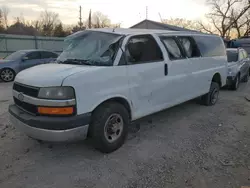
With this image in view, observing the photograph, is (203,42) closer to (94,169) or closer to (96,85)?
(96,85)

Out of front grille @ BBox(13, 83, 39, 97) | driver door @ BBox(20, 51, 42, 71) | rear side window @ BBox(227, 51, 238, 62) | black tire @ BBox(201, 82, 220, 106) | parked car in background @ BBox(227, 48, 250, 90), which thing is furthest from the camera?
driver door @ BBox(20, 51, 42, 71)

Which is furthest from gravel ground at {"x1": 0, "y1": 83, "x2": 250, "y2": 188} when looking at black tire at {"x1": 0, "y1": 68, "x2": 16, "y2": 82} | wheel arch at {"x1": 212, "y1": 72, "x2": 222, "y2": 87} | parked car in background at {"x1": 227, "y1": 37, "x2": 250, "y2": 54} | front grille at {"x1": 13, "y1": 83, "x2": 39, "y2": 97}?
parked car in background at {"x1": 227, "y1": 37, "x2": 250, "y2": 54}

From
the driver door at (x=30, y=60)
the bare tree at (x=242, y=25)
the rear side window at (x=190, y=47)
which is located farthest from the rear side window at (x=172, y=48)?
the bare tree at (x=242, y=25)

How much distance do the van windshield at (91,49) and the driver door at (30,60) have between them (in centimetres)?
720

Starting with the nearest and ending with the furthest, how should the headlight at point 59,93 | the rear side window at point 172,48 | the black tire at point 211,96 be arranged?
the headlight at point 59,93
the rear side window at point 172,48
the black tire at point 211,96

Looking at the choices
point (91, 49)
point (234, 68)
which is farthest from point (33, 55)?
point (234, 68)

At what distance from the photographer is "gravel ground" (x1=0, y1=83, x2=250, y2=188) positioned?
2.92m

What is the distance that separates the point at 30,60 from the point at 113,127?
28.6 feet

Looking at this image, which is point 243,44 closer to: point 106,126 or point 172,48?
point 172,48

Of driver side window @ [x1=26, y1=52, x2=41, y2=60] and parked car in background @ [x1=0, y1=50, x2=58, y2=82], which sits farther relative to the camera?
driver side window @ [x1=26, y1=52, x2=41, y2=60]

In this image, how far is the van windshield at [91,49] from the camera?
11.7ft

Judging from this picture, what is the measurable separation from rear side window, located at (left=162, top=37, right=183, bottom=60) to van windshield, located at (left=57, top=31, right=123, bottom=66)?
3.73 ft

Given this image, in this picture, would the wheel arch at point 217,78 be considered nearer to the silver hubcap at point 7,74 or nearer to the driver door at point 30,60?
the driver door at point 30,60

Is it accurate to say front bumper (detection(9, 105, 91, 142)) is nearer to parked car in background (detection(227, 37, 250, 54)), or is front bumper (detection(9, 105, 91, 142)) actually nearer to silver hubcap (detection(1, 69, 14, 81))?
silver hubcap (detection(1, 69, 14, 81))
